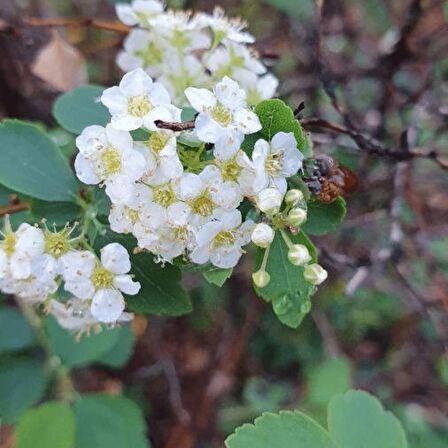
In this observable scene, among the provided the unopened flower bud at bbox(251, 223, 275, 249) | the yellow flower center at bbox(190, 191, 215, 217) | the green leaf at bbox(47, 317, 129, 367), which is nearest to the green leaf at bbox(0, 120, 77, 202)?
the yellow flower center at bbox(190, 191, 215, 217)

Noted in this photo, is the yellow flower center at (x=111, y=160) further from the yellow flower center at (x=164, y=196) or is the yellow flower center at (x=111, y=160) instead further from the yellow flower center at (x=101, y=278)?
the yellow flower center at (x=101, y=278)

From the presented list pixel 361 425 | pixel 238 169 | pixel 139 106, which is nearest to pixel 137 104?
pixel 139 106

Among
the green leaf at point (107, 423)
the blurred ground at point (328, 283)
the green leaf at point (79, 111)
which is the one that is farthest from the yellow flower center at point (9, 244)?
the blurred ground at point (328, 283)

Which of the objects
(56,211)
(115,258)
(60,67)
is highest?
(115,258)

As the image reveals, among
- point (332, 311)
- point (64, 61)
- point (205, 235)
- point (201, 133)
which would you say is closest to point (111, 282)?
point (205, 235)

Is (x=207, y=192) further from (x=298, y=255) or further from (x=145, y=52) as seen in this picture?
(x=145, y=52)

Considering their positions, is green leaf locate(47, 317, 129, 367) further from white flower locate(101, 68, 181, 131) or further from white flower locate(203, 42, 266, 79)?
white flower locate(101, 68, 181, 131)
